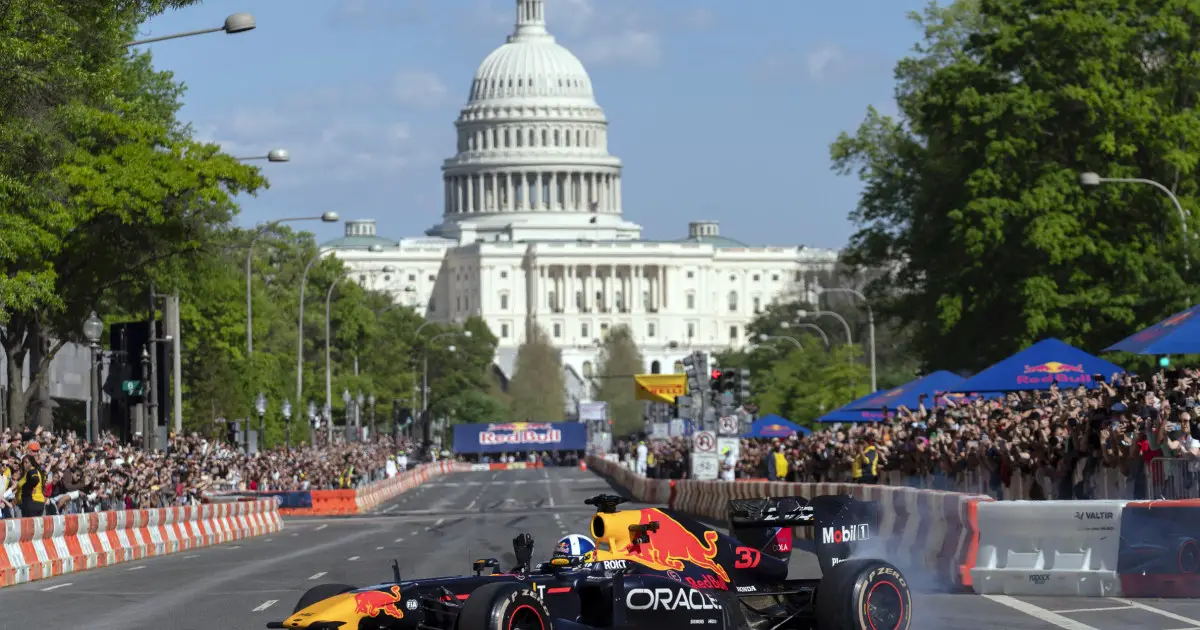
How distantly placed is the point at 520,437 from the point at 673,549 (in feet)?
442

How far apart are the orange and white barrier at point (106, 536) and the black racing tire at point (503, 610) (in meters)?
12.2

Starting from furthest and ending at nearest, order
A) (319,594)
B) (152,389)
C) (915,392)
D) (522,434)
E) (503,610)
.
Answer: (522,434) < (915,392) < (152,389) < (319,594) < (503,610)

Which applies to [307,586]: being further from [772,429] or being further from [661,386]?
[661,386]

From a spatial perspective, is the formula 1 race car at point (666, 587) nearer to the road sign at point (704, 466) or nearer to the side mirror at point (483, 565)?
the side mirror at point (483, 565)

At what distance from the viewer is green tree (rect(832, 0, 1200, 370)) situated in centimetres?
4794

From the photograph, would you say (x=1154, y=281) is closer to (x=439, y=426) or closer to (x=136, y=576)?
(x=136, y=576)

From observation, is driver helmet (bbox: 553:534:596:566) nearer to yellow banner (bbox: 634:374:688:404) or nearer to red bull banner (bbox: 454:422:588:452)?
Result: yellow banner (bbox: 634:374:688:404)

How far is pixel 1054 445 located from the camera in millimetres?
25031

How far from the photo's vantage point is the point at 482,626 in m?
12.1

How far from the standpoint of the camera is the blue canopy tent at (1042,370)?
Answer: 3356 cm

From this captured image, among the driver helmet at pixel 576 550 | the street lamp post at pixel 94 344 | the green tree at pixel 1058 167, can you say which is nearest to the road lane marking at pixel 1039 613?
the driver helmet at pixel 576 550

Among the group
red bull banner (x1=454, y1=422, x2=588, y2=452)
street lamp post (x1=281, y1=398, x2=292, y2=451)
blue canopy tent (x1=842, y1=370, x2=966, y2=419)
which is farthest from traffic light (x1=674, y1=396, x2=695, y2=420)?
red bull banner (x1=454, y1=422, x2=588, y2=452)

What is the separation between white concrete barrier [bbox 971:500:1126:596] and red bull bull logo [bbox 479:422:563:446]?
129206 millimetres

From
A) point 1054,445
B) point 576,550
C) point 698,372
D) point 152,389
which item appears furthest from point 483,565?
point 698,372
